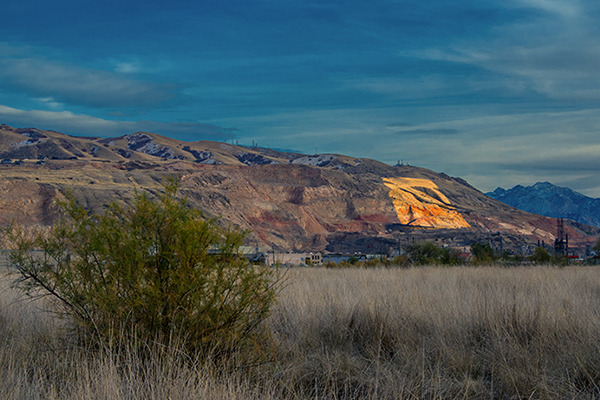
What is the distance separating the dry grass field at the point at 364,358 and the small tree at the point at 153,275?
11.5 inches

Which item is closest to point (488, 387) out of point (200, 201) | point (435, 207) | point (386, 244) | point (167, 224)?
point (167, 224)

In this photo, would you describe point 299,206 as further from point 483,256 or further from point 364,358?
point 364,358

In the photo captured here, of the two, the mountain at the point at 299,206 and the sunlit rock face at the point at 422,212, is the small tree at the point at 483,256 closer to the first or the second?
the mountain at the point at 299,206

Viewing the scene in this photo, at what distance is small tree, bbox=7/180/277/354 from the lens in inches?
181

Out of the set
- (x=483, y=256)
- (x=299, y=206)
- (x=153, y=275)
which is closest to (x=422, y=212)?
(x=299, y=206)

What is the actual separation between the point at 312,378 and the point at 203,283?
1.47 metres

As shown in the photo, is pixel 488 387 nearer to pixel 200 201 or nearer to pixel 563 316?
pixel 563 316

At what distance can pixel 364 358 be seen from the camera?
534 centimetres

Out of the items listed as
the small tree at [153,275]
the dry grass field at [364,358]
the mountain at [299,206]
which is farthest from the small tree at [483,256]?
the mountain at [299,206]

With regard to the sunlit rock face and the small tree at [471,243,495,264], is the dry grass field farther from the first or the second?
the sunlit rock face

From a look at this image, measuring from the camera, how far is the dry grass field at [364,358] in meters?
4.07

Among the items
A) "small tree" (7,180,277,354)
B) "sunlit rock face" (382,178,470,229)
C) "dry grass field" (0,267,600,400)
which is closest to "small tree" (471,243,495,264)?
"dry grass field" (0,267,600,400)

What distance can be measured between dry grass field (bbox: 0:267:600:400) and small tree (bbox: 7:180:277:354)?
0.29 meters

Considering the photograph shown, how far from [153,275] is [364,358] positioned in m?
2.47
